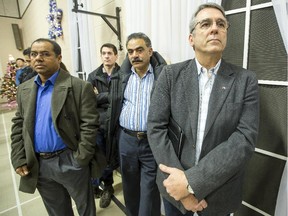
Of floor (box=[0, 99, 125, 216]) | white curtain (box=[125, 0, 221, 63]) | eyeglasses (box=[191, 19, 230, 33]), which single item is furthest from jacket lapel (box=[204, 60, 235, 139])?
floor (box=[0, 99, 125, 216])

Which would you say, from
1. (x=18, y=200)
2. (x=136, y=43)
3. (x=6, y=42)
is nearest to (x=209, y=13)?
(x=136, y=43)

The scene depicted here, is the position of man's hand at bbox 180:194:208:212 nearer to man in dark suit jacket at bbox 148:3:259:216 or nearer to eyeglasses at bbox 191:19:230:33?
man in dark suit jacket at bbox 148:3:259:216

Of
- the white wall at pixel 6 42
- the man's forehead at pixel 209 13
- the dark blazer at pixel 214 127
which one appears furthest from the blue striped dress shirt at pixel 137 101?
the white wall at pixel 6 42

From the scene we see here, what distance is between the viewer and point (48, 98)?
1281 mm

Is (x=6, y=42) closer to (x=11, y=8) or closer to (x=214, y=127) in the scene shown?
(x=11, y=8)

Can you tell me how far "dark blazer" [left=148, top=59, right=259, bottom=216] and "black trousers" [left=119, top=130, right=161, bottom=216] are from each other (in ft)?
1.31

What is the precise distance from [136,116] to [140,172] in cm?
45

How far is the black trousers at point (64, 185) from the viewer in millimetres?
1297

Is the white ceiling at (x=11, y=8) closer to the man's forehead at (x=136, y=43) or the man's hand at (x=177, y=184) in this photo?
the man's forehead at (x=136, y=43)

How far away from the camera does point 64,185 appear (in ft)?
4.43

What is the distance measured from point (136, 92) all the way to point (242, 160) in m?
0.82

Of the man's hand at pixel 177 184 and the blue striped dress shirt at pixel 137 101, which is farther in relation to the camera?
the blue striped dress shirt at pixel 137 101

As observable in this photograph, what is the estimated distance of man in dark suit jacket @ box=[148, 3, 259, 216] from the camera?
2.64ft

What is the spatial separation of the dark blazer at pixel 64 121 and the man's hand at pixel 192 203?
2.36ft
